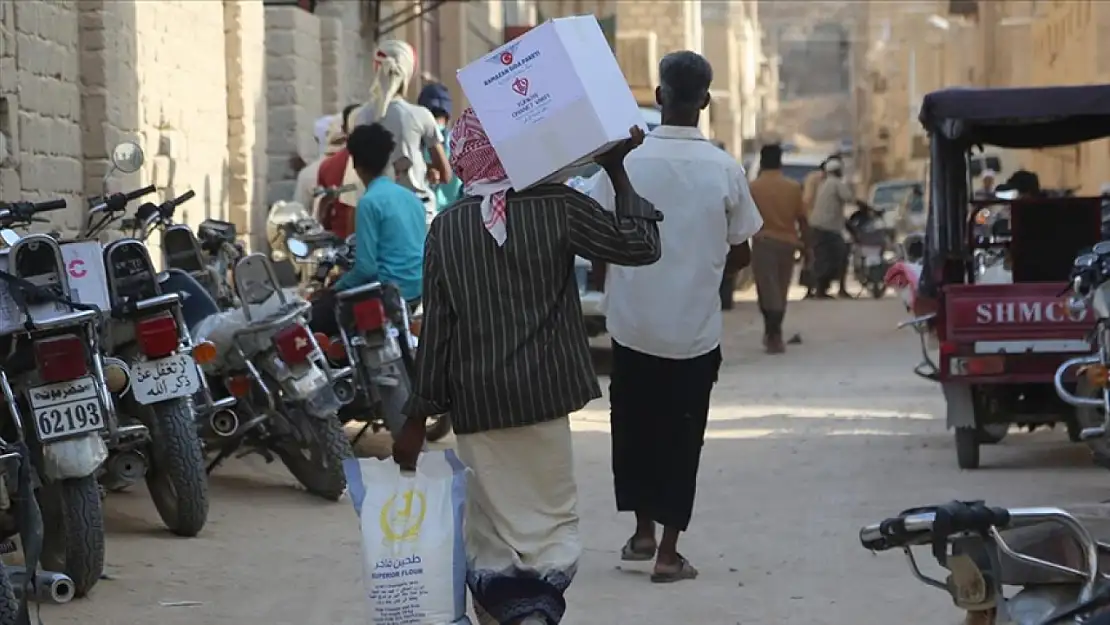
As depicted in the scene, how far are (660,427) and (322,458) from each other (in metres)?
2.36

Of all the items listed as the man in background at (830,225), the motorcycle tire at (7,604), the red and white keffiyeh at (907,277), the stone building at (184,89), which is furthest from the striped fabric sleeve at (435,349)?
the man in background at (830,225)

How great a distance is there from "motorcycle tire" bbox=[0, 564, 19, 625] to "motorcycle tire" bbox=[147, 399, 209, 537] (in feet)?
7.06

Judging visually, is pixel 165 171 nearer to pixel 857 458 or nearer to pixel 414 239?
pixel 414 239

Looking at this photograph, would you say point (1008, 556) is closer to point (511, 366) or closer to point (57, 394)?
point (511, 366)

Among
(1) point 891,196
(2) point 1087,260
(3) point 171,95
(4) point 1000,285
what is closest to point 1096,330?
(2) point 1087,260

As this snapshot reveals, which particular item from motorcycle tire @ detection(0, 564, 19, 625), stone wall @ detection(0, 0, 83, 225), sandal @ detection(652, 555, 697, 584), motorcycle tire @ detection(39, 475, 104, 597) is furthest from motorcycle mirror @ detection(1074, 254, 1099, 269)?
stone wall @ detection(0, 0, 83, 225)

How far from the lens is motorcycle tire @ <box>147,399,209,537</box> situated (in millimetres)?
7941

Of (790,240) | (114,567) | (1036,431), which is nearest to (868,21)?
(790,240)

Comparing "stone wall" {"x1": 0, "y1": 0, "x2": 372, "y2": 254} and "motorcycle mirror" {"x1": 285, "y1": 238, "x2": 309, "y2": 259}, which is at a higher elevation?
"stone wall" {"x1": 0, "y1": 0, "x2": 372, "y2": 254}

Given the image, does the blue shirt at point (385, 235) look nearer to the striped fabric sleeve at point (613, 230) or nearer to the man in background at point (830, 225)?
the striped fabric sleeve at point (613, 230)

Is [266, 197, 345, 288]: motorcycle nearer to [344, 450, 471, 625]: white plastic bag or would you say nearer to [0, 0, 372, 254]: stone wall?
[0, 0, 372, 254]: stone wall

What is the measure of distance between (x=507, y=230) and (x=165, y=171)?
307 inches

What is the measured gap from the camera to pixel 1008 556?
3.99m

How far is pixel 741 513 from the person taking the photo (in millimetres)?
9125
